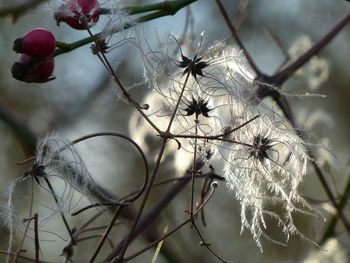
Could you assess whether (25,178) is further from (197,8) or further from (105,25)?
(197,8)

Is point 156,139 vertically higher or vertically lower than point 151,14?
higher

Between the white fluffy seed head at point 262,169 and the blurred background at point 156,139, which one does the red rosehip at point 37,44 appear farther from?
the blurred background at point 156,139

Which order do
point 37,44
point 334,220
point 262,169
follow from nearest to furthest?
point 37,44 < point 262,169 < point 334,220

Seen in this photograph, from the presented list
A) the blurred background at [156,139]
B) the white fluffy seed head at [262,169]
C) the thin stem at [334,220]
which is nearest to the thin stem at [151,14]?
the white fluffy seed head at [262,169]

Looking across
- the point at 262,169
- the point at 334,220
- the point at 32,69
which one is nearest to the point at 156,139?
the point at 334,220

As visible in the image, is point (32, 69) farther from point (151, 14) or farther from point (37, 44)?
point (151, 14)

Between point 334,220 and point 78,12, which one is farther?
point 334,220

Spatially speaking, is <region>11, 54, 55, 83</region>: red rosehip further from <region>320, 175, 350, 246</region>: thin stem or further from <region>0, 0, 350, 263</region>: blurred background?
<region>320, 175, 350, 246</region>: thin stem
